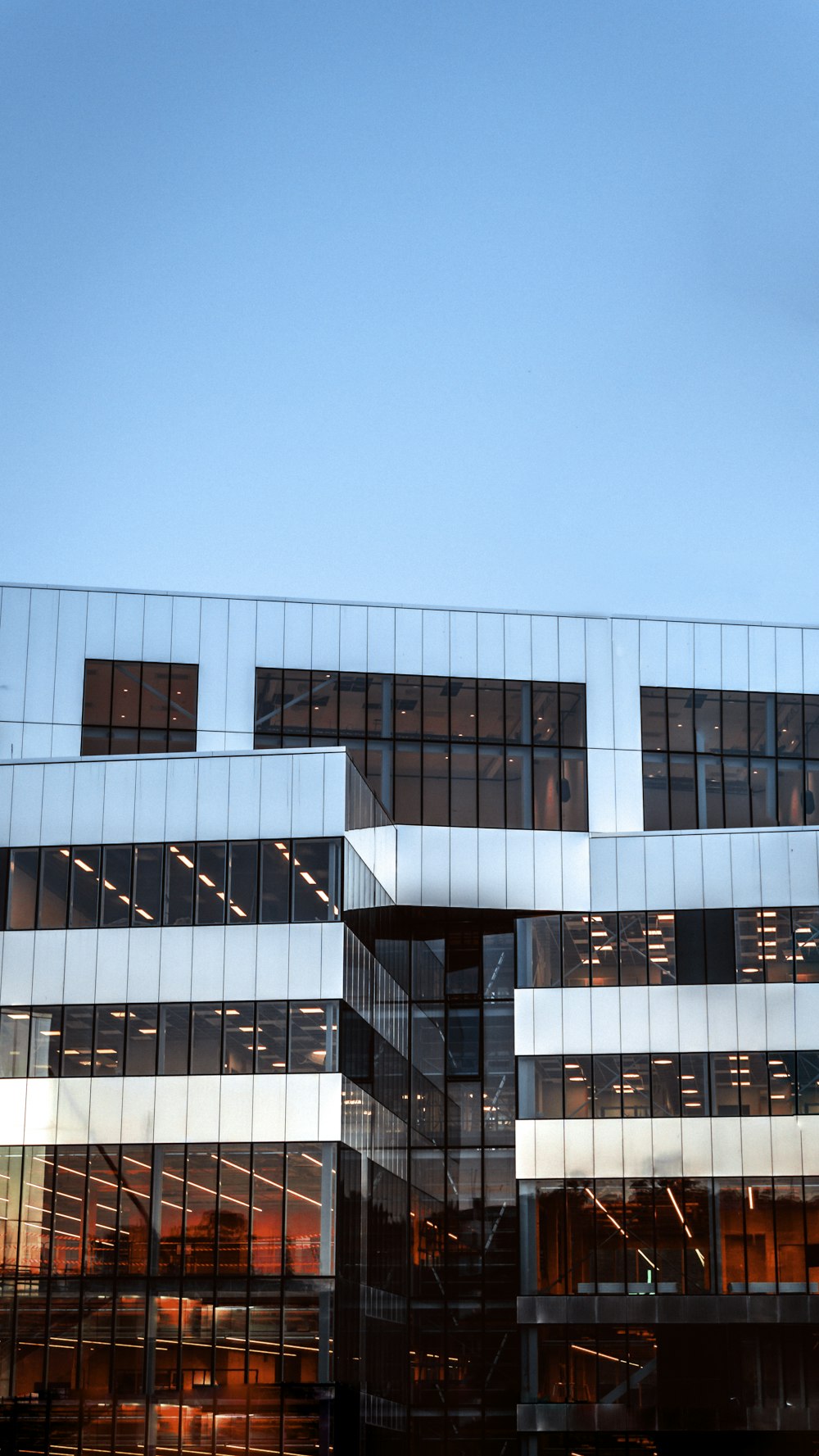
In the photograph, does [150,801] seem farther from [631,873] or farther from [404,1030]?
[631,873]

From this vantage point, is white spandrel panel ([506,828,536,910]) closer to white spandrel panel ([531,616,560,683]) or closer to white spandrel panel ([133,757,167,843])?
white spandrel panel ([531,616,560,683])

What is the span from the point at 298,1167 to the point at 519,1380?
13204 millimetres

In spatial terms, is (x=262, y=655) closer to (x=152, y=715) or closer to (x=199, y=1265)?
(x=152, y=715)

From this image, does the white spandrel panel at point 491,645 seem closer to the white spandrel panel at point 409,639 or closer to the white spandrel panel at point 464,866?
the white spandrel panel at point 409,639

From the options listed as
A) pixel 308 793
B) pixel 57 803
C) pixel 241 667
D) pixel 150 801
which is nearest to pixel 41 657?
pixel 241 667

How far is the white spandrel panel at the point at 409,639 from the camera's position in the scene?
53.2 m

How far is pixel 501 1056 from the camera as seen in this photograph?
5144 centimetres

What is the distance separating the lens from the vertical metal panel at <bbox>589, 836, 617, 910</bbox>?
5069cm

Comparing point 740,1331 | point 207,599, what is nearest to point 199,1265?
point 740,1331

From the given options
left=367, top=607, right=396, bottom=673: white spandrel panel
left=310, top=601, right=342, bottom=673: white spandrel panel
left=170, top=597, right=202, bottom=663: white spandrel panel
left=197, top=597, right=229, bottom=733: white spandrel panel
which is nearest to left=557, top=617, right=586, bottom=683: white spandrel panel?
left=367, top=607, right=396, bottom=673: white spandrel panel

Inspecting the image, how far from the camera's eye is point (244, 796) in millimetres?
44281

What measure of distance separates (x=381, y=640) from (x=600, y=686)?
7.62m

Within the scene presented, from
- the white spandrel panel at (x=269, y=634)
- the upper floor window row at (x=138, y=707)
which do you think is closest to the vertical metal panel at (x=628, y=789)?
the white spandrel panel at (x=269, y=634)

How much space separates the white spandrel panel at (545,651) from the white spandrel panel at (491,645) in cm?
110
